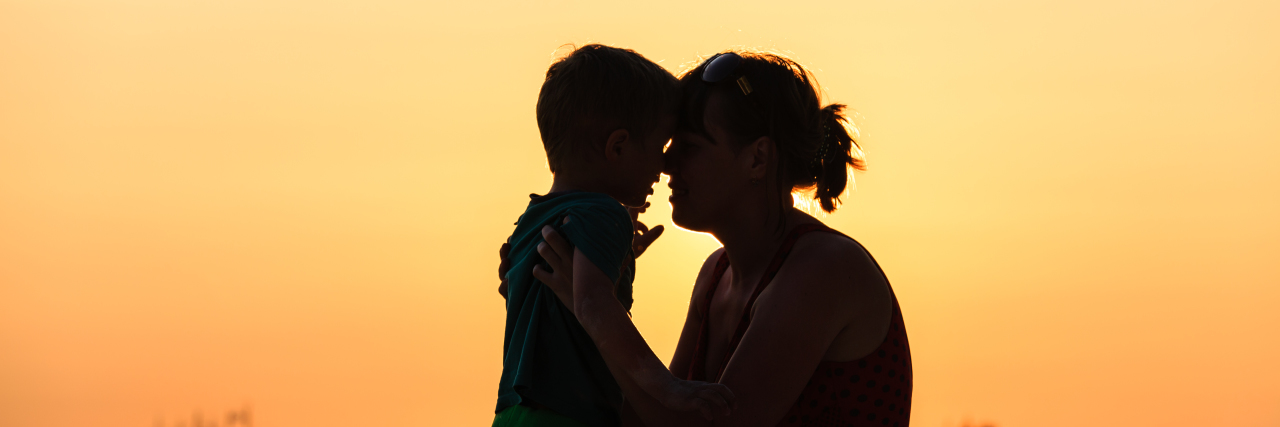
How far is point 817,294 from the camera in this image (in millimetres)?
2795

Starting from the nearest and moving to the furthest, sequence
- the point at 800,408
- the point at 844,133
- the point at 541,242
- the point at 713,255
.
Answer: the point at 541,242
the point at 800,408
the point at 844,133
the point at 713,255

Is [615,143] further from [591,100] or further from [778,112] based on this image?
[778,112]

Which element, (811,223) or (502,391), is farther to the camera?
(811,223)

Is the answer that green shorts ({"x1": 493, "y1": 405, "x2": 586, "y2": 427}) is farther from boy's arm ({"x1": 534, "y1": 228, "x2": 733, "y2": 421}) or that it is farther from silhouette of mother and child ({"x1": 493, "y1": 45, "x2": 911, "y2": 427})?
boy's arm ({"x1": 534, "y1": 228, "x2": 733, "y2": 421})

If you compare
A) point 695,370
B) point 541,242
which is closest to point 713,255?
point 695,370

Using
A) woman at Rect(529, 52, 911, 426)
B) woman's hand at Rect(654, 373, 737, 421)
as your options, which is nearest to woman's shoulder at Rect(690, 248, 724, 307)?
woman at Rect(529, 52, 911, 426)

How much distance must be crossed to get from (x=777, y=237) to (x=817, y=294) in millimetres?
513

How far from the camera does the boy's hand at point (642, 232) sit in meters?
3.26

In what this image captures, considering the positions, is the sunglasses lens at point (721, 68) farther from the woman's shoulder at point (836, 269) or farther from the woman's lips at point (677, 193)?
the woman's shoulder at point (836, 269)

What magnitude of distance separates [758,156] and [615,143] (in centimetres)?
60

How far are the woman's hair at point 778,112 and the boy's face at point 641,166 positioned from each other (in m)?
0.18

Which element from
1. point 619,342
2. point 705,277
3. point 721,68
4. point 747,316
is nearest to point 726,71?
point 721,68

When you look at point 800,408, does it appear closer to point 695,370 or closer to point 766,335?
point 766,335

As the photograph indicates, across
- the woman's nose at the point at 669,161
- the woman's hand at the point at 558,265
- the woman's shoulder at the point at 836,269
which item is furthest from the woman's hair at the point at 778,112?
the woman's hand at the point at 558,265
